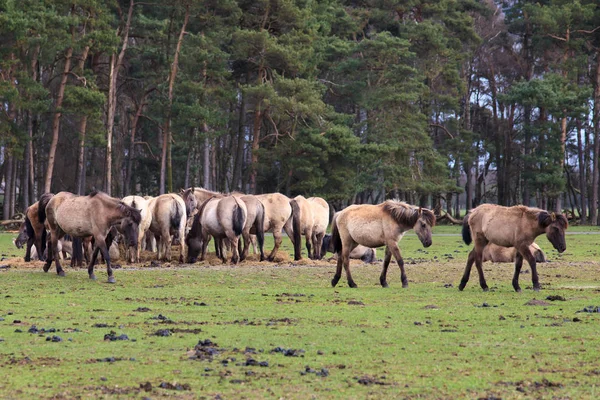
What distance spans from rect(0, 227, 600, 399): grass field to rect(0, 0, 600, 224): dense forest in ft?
108

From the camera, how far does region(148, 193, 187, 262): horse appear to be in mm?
26547

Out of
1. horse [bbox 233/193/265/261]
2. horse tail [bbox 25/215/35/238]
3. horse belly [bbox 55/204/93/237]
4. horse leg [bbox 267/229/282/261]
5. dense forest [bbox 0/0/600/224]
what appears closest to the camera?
horse belly [bbox 55/204/93/237]

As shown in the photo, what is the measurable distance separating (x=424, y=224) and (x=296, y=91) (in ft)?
123

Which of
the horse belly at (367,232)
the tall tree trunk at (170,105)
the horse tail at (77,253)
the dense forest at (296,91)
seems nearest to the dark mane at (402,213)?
the horse belly at (367,232)

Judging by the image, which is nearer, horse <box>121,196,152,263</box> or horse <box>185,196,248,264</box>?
horse <box>121,196,152,263</box>

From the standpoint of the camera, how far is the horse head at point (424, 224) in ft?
63.6

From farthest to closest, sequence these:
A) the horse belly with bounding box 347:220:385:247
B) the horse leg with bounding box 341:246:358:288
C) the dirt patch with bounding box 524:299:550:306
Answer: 1. the horse leg with bounding box 341:246:358:288
2. the horse belly with bounding box 347:220:385:247
3. the dirt patch with bounding box 524:299:550:306

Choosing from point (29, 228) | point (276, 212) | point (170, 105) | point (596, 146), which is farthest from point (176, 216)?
point (596, 146)

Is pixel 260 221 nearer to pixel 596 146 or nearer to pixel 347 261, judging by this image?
pixel 347 261

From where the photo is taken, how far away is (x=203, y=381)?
31.3 ft

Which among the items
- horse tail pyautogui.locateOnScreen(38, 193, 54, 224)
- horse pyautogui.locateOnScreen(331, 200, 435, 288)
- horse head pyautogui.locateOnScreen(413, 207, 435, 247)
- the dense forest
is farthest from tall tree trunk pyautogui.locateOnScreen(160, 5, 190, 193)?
horse head pyautogui.locateOnScreen(413, 207, 435, 247)

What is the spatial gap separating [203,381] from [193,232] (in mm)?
18059

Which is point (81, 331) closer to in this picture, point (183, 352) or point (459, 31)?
point (183, 352)

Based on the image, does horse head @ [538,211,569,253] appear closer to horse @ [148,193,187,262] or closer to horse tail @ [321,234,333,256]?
horse @ [148,193,187,262]
